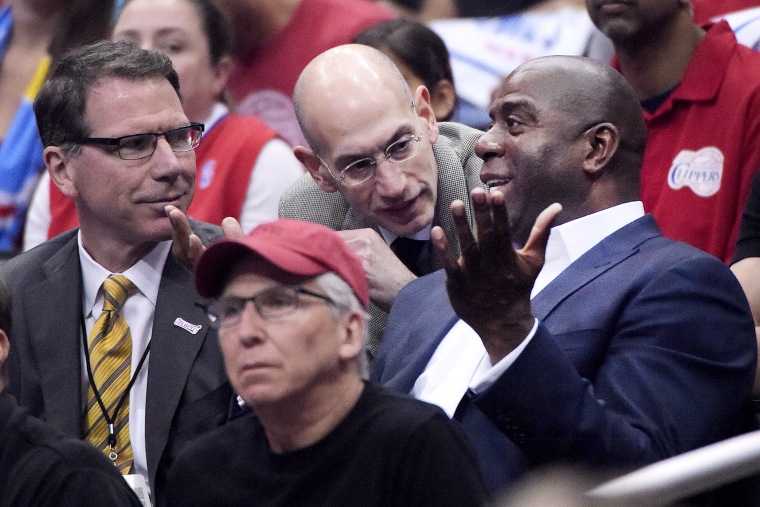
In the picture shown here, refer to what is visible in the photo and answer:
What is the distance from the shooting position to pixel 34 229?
4391 millimetres

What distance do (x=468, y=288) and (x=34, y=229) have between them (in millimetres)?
2327

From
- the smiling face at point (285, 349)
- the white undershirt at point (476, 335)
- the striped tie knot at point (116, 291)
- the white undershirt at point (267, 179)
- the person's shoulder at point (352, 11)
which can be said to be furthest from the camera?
the person's shoulder at point (352, 11)

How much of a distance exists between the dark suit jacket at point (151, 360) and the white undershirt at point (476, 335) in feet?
1.57

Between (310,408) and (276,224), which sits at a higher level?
(276,224)

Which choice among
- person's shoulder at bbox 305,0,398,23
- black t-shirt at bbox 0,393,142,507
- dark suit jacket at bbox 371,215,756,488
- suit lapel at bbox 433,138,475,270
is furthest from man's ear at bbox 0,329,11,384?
person's shoulder at bbox 305,0,398,23

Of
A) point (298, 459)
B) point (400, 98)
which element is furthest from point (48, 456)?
point (400, 98)

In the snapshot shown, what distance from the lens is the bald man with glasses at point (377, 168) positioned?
10.9 feet

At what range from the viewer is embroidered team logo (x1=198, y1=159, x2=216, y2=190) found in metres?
4.14

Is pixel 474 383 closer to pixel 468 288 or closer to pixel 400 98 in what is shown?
pixel 468 288

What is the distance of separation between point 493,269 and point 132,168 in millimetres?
1172

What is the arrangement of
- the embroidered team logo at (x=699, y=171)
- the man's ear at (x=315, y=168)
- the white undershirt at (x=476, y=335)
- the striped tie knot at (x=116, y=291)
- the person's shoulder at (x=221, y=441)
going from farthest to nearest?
1. the embroidered team logo at (x=699, y=171)
2. the man's ear at (x=315, y=168)
3. the striped tie knot at (x=116, y=291)
4. the white undershirt at (x=476, y=335)
5. the person's shoulder at (x=221, y=441)

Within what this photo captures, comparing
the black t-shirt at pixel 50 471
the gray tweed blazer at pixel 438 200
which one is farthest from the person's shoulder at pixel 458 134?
the black t-shirt at pixel 50 471

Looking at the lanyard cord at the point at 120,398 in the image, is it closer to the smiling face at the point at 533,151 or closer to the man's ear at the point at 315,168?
the man's ear at the point at 315,168

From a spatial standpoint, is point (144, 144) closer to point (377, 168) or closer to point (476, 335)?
point (377, 168)
